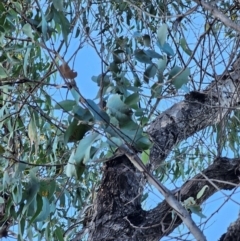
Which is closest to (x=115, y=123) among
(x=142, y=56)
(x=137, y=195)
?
(x=142, y=56)

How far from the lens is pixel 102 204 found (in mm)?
1719

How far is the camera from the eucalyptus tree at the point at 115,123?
3.61 feet

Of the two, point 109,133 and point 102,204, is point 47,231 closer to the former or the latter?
point 102,204

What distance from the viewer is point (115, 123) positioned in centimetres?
109

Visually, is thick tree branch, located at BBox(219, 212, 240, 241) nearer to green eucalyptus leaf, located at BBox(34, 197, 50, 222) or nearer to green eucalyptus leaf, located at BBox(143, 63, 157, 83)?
green eucalyptus leaf, located at BBox(143, 63, 157, 83)

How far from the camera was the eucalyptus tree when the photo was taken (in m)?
1.10

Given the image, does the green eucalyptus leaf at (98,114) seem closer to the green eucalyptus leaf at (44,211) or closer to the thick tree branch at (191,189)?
the green eucalyptus leaf at (44,211)

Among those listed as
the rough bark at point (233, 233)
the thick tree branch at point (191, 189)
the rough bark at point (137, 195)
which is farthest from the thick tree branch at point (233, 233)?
the thick tree branch at point (191, 189)

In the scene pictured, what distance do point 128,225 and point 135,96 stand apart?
0.62 metres

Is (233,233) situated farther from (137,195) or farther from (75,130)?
(137,195)

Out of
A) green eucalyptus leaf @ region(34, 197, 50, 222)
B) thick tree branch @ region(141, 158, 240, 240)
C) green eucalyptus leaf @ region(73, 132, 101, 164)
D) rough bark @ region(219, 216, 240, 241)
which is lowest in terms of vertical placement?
rough bark @ region(219, 216, 240, 241)

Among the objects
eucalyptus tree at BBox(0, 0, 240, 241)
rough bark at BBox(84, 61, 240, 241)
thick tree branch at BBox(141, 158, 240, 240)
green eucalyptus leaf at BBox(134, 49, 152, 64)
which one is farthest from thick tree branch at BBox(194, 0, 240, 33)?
thick tree branch at BBox(141, 158, 240, 240)

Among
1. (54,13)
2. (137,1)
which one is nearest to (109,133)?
(54,13)

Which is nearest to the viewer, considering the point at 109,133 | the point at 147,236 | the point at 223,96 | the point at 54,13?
the point at 109,133
